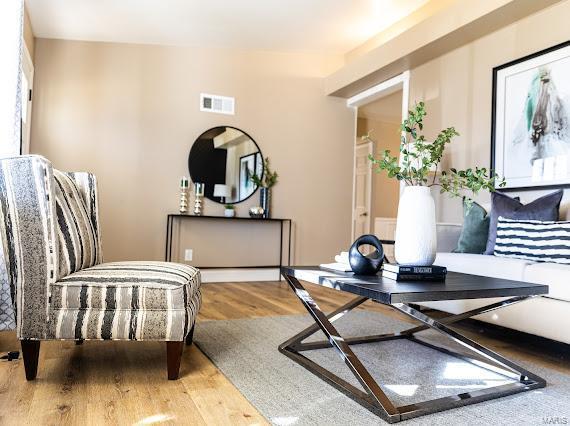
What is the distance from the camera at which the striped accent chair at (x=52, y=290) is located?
5.44 feet

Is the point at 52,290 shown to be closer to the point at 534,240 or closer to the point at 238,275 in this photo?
the point at 534,240

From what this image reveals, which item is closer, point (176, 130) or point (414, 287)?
point (414, 287)

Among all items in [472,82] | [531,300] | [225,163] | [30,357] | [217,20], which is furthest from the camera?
[225,163]

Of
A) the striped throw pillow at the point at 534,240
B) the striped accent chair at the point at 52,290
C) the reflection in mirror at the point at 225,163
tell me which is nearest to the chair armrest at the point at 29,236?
the striped accent chair at the point at 52,290

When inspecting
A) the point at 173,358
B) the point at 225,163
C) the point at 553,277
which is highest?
the point at 225,163

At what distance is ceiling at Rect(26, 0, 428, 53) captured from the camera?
3.88 meters

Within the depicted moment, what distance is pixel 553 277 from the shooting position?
2107 millimetres

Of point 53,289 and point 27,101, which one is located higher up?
point 27,101

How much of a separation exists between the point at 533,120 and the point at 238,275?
317 cm

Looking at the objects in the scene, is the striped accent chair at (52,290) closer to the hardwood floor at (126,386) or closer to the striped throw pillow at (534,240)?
the hardwood floor at (126,386)

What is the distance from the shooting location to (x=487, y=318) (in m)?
2.52

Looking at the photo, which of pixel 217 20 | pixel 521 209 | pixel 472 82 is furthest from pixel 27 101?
pixel 521 209

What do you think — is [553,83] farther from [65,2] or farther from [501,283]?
[65,2]

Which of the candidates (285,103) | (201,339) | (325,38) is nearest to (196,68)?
(285,103)
